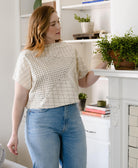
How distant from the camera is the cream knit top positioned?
2057 millimetres

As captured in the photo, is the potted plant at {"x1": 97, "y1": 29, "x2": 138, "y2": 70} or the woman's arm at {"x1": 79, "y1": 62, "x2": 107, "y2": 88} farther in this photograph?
the woman's arm at {"x1": 79, "y1": 62, "x2": 107, "y2": 88}

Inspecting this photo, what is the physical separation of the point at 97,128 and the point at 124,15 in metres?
1.15

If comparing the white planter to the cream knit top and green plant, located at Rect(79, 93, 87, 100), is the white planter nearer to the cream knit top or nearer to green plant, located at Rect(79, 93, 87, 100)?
green plant, located at Rect(79, 93, 87, 100)

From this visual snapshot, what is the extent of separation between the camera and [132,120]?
218 centimetres

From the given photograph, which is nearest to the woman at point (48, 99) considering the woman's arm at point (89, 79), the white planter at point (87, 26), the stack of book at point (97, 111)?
the woman's arm at point (89, 79)

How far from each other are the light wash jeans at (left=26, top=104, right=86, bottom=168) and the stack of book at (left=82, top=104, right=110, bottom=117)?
0.89 meters

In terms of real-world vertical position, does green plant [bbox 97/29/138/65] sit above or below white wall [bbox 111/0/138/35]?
below

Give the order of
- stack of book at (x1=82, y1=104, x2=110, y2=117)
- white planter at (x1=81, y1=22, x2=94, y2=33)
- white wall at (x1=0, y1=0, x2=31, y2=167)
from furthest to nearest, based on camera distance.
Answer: white wall at (x1=0, y1=0, x2=31, y2=167)
white planter at (x1=81, y1=22, x2=94, y2=33)
stack of book at (x1=82, y1=104, x2=110, y2=117)

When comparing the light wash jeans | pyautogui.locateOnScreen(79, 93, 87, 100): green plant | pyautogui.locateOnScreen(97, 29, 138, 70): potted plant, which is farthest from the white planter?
the light wash jeans

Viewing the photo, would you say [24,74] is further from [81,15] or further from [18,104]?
[81,15]

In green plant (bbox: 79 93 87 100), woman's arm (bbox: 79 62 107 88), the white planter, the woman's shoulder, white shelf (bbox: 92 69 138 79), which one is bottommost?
green plant (bbox: 79 93 87 100)

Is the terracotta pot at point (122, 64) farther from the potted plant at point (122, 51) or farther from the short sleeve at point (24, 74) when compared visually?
the short sleeve at point (24, 74)

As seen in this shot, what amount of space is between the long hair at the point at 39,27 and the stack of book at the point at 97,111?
3.68ft

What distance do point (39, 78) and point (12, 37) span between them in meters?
1.73
